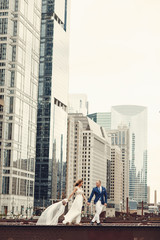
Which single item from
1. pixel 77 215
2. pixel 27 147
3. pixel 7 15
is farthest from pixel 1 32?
pixel 77 215

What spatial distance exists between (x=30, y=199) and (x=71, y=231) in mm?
155408

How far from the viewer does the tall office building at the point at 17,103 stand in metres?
152

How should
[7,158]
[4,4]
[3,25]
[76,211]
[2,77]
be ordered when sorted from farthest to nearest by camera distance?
1. [4,4]
2. [3,25]
3. [2,77]
4. [7,158]
5. [76,211]

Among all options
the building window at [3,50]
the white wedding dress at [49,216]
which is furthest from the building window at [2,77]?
the white wedding dress at [49,216]

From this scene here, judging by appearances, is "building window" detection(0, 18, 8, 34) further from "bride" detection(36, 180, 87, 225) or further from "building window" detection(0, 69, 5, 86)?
"bride" detection(36, 180, 87, 225)

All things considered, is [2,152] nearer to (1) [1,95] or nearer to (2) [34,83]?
(1) [1,95]

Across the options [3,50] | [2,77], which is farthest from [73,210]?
[3,50]

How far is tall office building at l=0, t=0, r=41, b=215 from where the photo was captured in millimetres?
152000

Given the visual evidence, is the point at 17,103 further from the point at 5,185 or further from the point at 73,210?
the point at 73,210

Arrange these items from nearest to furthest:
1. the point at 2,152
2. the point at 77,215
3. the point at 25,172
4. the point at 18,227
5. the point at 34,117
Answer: the point at 18,227 → the point at 77,215 → the point at 2,152 → the point at 25,172 → the point at 34,117

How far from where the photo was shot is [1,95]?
516ft

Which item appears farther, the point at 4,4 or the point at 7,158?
the point at 4,4

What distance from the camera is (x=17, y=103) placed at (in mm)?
158625

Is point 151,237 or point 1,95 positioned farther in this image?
point 1,95
